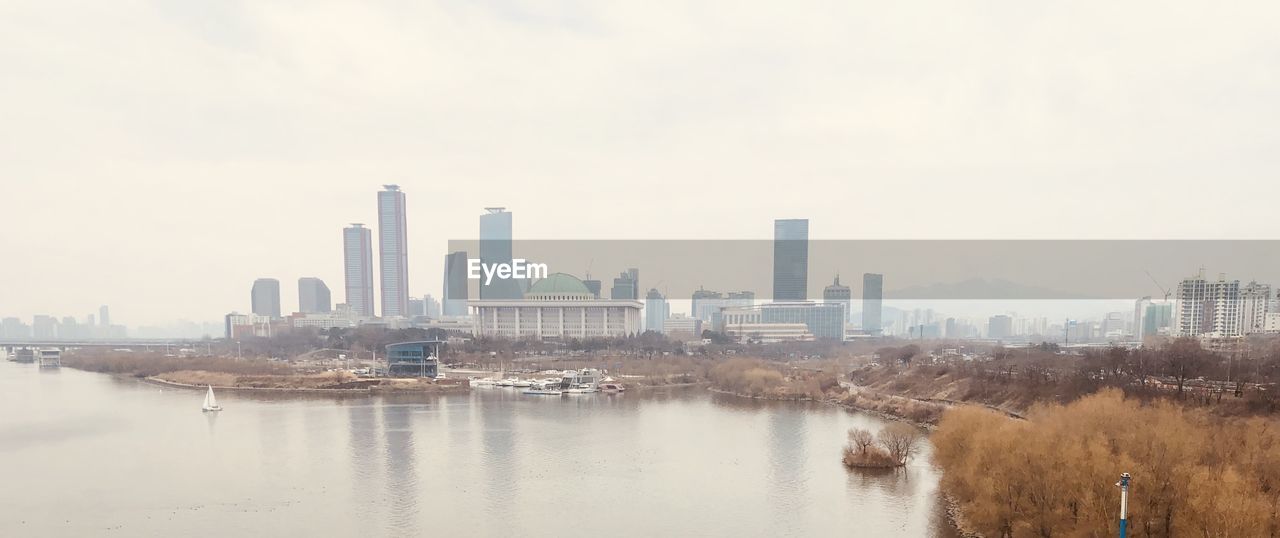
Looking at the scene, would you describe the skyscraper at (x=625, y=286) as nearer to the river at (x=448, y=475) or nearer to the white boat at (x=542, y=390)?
the white boat at (x=542, y=390)

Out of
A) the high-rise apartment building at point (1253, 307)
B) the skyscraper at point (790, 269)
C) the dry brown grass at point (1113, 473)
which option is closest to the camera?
the dry brown grass at point (1113, 473)

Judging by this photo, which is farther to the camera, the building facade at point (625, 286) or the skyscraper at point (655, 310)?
the skyscraper at point (655, 310)

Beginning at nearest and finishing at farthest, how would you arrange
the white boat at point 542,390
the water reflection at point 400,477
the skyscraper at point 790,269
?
the water reflection at point 400,477
the white boat at point 542,390
the skyscraper at point 790,269

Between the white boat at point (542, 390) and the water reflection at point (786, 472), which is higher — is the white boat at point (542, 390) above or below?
below

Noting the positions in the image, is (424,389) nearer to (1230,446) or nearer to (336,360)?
(336,360)

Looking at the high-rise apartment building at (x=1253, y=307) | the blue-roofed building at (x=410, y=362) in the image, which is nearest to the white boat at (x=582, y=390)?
the blue-roofed building at (x=410, y=362)
